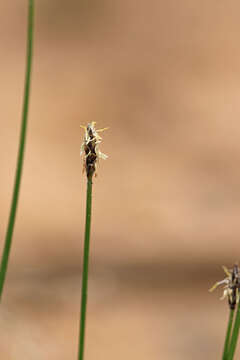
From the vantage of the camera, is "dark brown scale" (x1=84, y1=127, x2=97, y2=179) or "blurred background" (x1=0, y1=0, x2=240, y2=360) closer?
"dark brown scale" (x1=84, y1=127, x2=97, y2=179)

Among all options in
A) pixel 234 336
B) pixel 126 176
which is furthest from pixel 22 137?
pixel 126 176

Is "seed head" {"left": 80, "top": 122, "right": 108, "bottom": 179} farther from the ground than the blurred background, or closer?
closer

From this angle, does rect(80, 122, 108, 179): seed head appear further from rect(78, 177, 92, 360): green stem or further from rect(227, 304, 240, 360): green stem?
rect(227, 304, 240, 360): green stem

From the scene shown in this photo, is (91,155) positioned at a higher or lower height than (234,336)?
higher

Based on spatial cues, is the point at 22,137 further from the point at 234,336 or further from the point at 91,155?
the point at 234,336

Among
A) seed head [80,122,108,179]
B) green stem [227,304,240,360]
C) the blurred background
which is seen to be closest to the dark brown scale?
seed head [80,122,108,179]

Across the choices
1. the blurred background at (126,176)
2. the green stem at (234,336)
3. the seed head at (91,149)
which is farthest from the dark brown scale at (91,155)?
the blurred background at (126,176)

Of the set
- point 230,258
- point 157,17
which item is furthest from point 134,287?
point 157,17

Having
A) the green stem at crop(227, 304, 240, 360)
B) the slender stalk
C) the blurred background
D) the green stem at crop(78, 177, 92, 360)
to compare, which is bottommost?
the green stem at crop(227, 304, 240, 360)

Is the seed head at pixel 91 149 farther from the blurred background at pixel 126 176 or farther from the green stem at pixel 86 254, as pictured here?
the blurred background at pixel 126 176
